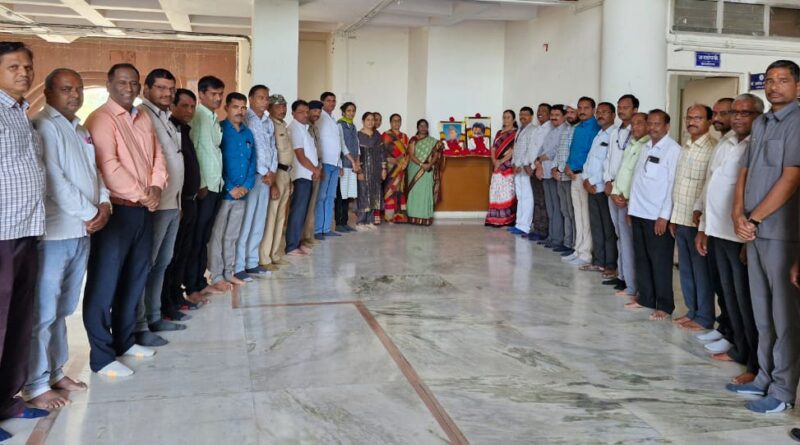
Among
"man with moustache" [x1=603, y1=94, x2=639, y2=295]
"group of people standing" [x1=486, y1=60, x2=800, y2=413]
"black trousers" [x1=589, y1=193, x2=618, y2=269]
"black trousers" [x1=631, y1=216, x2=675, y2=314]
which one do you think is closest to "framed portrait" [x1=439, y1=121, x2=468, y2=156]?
"group of people standing" [x1=486, y1=60, x2=800, y2=413]

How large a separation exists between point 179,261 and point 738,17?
22.4 feet

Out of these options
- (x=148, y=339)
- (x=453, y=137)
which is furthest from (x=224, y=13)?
(x=148, y=339)

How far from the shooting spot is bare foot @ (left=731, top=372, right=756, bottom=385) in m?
3.60

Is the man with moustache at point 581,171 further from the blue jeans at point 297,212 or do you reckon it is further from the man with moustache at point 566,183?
the blue jeans at point 297,212

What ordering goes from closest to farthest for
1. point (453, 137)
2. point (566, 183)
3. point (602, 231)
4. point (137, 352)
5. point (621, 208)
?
point (137, 352) < point (621, 208) < point (602, 231) < point (566, 183) < point (453, 137)

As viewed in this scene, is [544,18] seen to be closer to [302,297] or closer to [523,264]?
[523,264]

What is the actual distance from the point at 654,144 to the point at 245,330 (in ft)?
9.86

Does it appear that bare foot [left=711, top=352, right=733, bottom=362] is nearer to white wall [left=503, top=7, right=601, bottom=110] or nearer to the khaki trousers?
the khaki trousers

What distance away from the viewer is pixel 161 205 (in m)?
3.93

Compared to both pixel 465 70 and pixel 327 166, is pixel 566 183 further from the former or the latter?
pixel 465 70

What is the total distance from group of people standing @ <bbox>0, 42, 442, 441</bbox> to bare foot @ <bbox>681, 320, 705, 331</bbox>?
319 cm

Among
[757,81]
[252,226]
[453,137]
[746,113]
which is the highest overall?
[757,81]

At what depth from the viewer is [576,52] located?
28.9 ft

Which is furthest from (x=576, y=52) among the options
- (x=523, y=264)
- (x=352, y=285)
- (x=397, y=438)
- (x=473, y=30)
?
(x=397, y=438)
